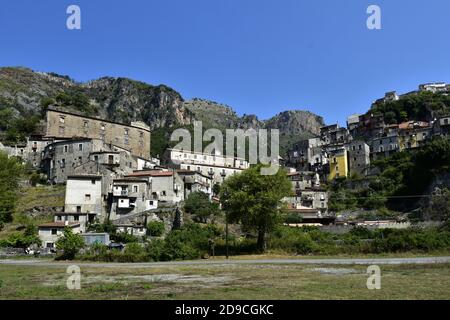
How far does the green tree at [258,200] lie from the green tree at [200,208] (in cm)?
2126

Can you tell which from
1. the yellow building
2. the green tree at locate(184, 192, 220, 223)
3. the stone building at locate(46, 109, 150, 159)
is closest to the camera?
the green tree at locate(184, 192, 220, 223)

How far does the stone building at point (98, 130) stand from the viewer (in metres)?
98.9

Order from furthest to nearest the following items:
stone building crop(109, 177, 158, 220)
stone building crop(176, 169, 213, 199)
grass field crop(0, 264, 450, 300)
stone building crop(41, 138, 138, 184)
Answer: stone building crop(176, 169, 213, 199) → stone building crop(41, 138, 138, 184) → stone building crop(109, 177, 158, 220) → grass field crop(0, 264, 450, 300)

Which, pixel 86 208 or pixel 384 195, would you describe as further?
pixel 384 195

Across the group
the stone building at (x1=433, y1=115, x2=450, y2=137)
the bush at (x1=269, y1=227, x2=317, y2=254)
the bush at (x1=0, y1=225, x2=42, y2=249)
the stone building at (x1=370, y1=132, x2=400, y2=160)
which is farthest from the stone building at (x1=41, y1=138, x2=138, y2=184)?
the stone building at (x1=433, y1=115, x2=450, y2=137)

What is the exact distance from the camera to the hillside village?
225 feet

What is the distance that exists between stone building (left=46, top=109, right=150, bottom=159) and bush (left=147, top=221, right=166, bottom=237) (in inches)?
1497

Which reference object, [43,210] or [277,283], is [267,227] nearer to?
[277,283]

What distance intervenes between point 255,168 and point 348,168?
70727 millimetres

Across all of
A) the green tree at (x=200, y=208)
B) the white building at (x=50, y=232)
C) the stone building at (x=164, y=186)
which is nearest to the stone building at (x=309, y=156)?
the stone building at (x=164, y=186)

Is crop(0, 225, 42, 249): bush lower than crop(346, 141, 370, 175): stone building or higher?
lower

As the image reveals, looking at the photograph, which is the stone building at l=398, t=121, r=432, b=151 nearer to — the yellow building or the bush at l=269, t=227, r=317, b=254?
the yellow building
